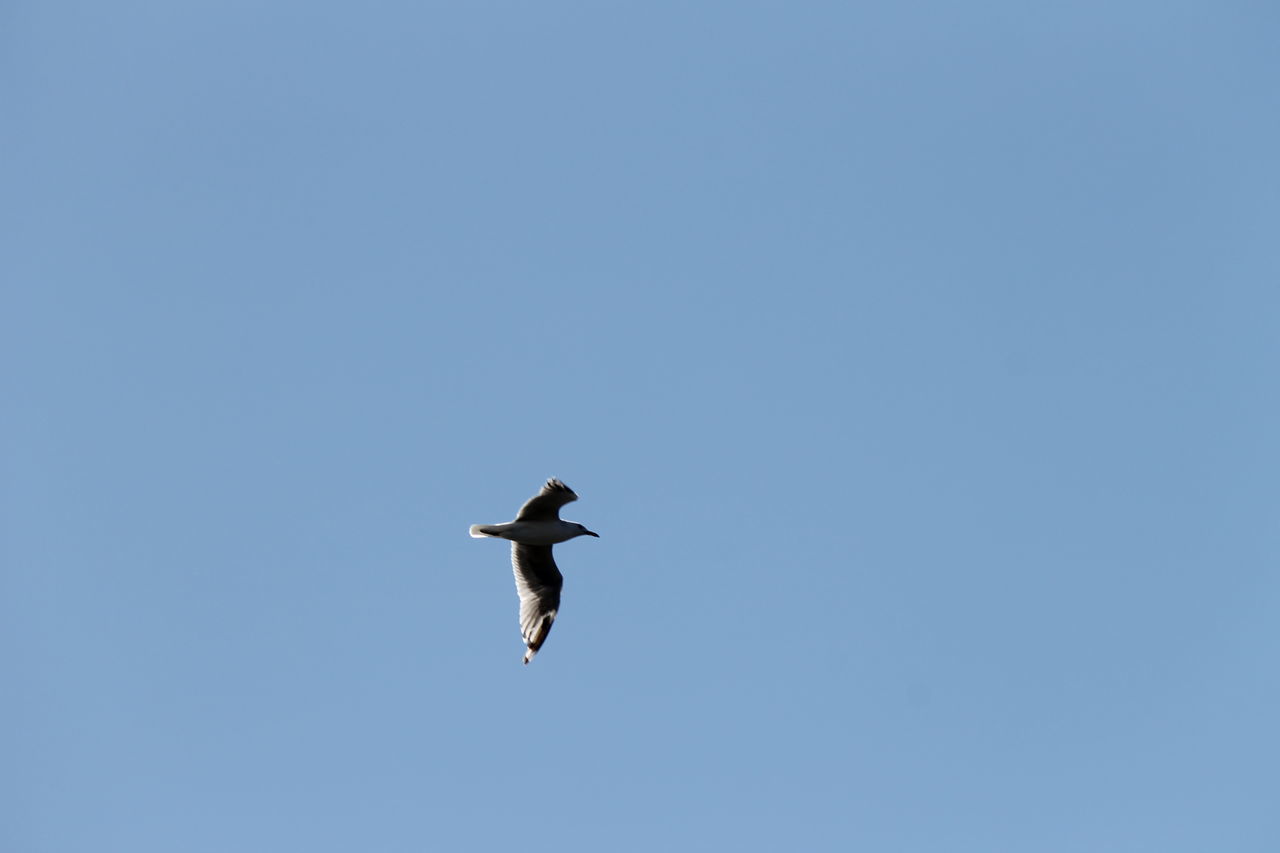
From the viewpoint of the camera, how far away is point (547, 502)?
20.5 metres

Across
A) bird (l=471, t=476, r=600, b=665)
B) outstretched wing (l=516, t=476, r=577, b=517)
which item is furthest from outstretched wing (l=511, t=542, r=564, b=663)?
outstretched wing (l=516, t=476, r=577, b=517)

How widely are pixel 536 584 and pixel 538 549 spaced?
2.05 ft

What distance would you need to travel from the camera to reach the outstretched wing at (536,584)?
72.5 ft

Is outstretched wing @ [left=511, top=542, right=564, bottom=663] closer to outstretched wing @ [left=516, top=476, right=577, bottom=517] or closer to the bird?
the bird

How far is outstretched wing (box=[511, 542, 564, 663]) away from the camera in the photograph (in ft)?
72.5

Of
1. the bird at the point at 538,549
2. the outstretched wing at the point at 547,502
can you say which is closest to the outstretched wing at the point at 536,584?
the bird at the point at 538,549

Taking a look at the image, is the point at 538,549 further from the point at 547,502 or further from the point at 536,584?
the point at 547,502

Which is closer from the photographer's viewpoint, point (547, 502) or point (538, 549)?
point (547, 502)

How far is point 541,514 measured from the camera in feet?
68.3

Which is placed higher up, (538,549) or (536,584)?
(538,549)

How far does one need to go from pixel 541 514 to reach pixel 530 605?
2.20 m

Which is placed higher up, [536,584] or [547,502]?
[547,502]

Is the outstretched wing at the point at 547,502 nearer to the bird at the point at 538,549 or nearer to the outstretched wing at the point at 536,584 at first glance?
the bird at the point at 538,549

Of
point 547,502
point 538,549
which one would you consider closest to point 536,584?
point 538,549
